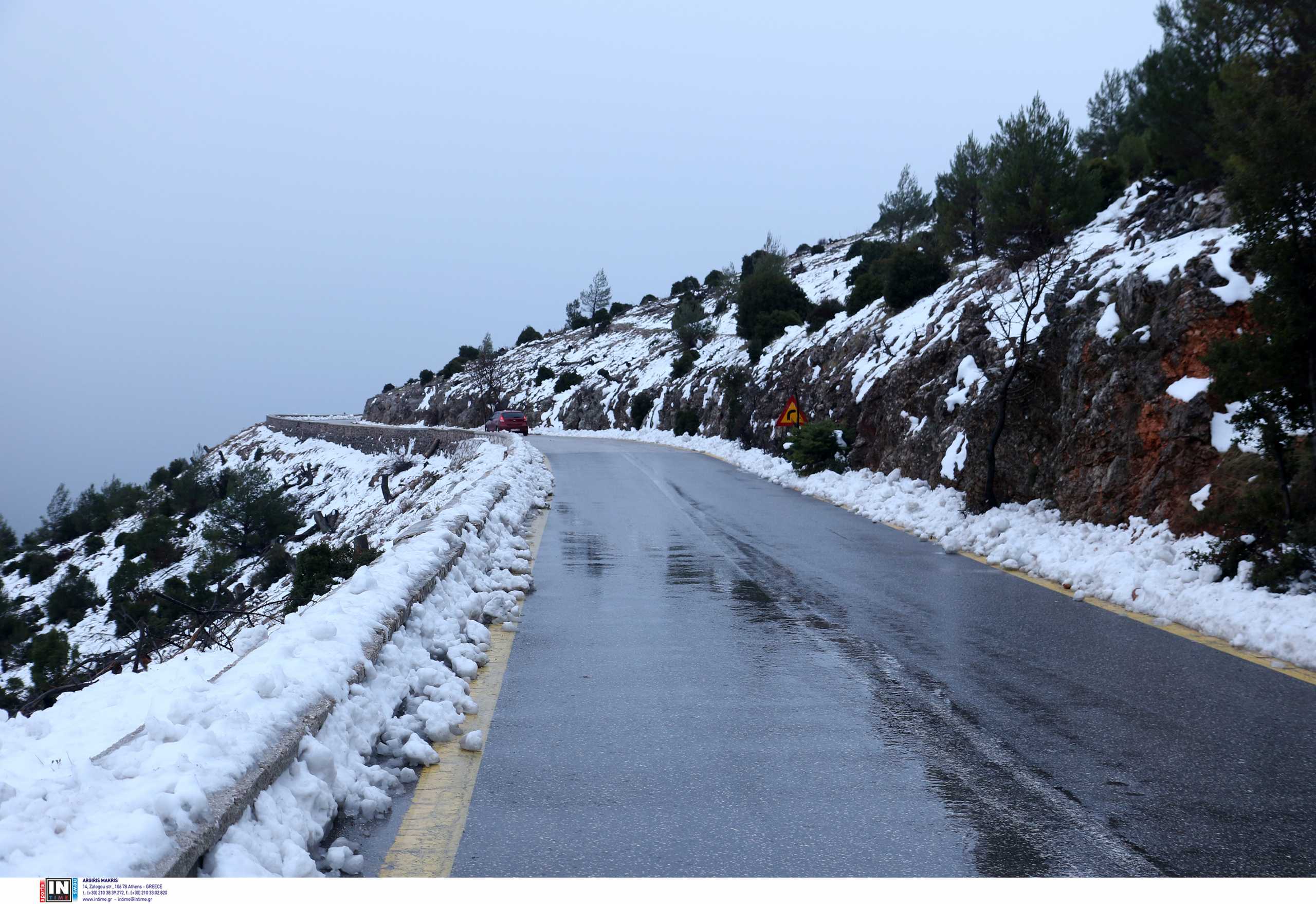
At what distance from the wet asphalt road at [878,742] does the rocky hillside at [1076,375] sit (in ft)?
11.1

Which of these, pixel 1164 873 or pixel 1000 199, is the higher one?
pixel 1000 199

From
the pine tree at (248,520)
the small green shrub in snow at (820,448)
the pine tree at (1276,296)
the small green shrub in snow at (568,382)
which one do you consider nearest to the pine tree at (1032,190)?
the small green shrub in snow at (820,448)

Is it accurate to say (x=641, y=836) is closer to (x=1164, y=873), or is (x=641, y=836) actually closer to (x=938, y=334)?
(x=1164, y=873)

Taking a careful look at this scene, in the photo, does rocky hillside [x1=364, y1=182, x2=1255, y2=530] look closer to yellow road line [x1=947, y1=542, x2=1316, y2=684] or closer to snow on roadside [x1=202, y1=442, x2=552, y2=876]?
yellow road line [x1=947, y1=542, x2=1316, y2=684]

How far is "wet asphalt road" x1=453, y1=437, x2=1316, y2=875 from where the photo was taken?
163 inches

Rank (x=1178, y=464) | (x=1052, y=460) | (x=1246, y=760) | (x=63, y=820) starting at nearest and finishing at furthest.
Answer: (x=63, y=820), (x=1246, y=760), (x=1178, y=464), (x=1052, y=460)

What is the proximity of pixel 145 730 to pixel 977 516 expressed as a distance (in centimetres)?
1346

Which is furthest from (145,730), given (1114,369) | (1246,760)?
(1114,369)

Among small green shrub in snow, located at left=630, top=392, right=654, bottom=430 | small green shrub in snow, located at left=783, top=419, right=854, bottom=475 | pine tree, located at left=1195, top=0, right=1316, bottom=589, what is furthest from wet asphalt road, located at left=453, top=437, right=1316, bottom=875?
small green shrub in snow, located at left=630, top=392, right=654, bottom=430

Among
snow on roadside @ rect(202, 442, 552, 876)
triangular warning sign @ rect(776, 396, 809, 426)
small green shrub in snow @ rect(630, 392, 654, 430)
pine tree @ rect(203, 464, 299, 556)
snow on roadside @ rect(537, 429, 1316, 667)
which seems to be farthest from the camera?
small green shrub in snow @ rect(630, 392, 654, 430)

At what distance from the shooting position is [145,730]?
4.33m

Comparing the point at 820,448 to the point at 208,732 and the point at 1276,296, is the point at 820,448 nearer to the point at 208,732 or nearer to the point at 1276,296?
the point at 1276,296

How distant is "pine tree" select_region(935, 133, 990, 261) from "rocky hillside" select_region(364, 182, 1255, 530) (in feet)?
10.0

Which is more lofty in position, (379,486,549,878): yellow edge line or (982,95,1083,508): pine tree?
(982,95,1083,508): pine tree
